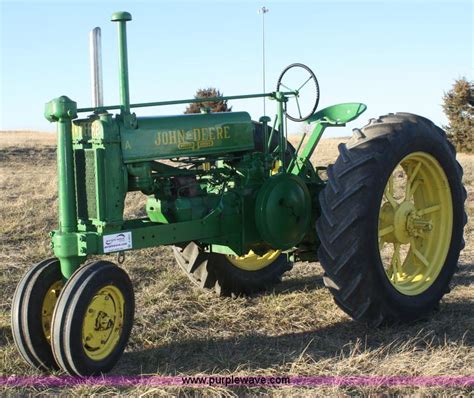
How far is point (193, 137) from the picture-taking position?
15.7ft

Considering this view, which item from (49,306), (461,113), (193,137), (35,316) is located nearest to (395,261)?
(193,137)

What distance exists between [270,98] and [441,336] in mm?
2264

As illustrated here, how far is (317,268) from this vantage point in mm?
7035

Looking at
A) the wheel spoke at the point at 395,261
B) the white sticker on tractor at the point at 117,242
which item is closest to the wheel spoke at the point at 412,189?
the wheel spoke at the point at 395,261

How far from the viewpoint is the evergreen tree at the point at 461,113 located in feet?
87.7

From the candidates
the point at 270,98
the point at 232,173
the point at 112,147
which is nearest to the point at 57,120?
the point at 112,147

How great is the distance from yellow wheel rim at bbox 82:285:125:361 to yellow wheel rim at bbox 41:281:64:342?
0.38 metres

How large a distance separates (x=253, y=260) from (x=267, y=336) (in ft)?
4.66

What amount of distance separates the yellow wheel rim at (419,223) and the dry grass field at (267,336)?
1.23ft

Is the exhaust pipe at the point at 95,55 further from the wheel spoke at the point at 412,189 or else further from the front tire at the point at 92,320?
the wheel spoke at the point at 412,189

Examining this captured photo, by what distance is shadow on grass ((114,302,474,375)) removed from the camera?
415 centimetres

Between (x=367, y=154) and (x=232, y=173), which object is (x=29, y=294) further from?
(x=367, y=154)

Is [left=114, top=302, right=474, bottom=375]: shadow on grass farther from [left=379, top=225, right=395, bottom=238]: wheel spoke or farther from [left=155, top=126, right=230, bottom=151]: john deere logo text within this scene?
[left=155, top=126, right=230, bottom=151]: john deere logo text

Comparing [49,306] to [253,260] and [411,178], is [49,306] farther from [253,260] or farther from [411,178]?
[411,178]
